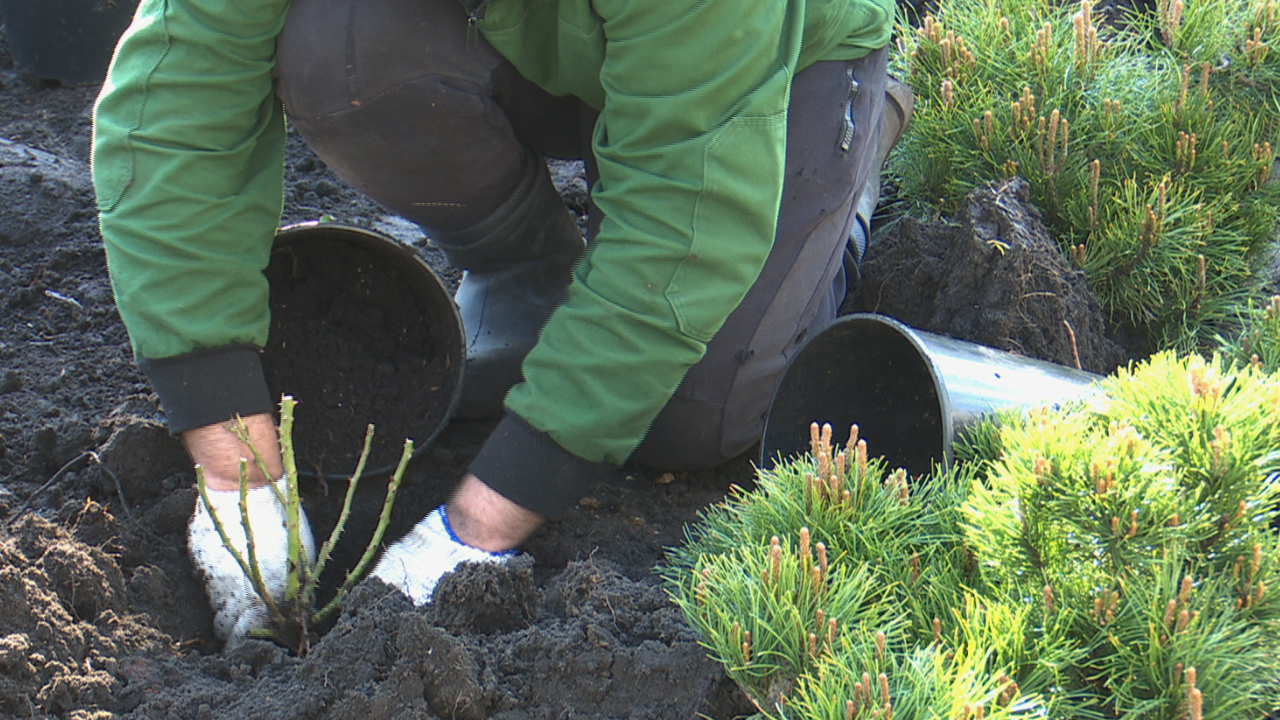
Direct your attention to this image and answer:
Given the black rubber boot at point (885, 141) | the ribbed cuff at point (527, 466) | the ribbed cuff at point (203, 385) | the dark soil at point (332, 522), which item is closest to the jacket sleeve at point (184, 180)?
the ribbed cuff at point (203, 385)

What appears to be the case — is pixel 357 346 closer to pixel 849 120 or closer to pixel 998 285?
pixel 849 120

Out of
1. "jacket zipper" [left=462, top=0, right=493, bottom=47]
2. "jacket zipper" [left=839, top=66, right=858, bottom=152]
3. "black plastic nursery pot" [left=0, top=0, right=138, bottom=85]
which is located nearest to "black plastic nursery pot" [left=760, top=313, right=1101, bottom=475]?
"jacket zipper" [left=839, top=66, right=858, bottom=152]

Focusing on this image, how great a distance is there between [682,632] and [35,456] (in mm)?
1134

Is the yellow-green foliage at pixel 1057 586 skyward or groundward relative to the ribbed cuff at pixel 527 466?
skyward

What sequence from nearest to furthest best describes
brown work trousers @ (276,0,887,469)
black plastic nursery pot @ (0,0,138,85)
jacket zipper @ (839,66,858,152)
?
brown work trousers @ (276,0,887,469)
jacket zipper @ (839,66,858,152)
black plastic nursery pot @ (0,0,138,85)

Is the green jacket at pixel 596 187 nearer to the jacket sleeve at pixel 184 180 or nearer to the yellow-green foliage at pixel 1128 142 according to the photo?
the jacket sleeve at pixel 184 180

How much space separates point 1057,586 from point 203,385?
1.16m

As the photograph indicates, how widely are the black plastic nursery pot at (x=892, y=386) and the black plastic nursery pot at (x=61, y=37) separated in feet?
7.13

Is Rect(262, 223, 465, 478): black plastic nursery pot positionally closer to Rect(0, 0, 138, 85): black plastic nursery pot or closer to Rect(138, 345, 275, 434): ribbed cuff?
Rect(138, 345, 275, 434): ribbed cuff

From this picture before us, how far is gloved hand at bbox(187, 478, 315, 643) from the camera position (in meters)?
1.56

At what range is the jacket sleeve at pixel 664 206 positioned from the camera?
1.41 metres

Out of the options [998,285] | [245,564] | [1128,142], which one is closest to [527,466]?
[245,564]

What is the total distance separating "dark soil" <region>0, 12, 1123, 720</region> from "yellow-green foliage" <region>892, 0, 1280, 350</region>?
0.17 meters

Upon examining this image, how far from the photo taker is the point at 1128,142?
93.5 inches
